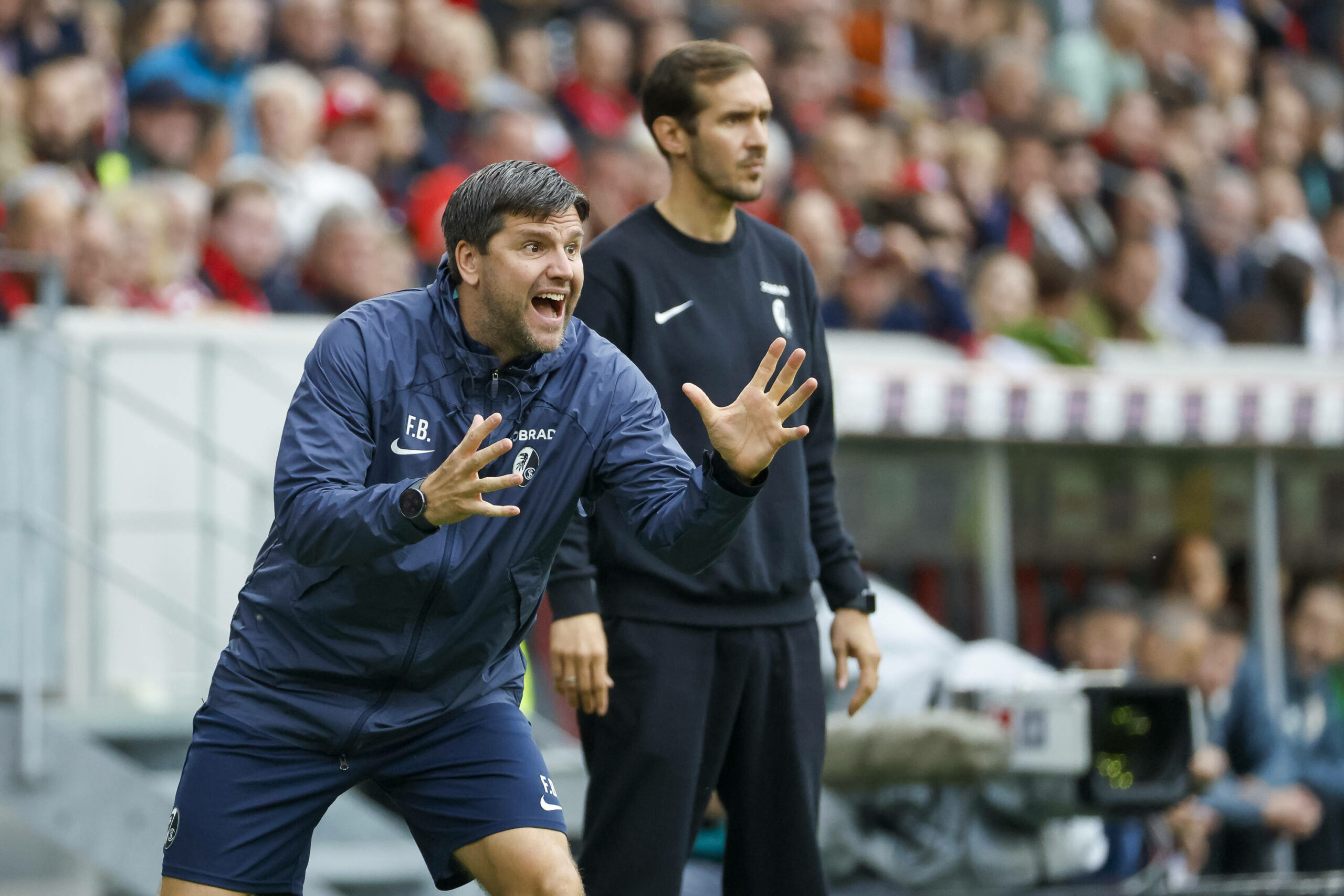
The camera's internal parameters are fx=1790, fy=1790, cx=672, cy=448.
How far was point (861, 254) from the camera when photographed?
891 centimetres

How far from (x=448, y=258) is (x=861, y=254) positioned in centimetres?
573

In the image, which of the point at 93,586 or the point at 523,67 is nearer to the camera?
the point at 93,586

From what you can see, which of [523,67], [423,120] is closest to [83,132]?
[423,120]

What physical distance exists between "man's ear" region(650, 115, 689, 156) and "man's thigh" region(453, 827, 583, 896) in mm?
1595

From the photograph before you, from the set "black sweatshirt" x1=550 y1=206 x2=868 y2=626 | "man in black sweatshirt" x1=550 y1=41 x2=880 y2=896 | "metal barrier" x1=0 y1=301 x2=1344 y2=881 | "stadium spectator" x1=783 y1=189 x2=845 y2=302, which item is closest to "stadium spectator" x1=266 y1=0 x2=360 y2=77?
"metal barrier" x1=0 y1=301 x2=1344 y2=881

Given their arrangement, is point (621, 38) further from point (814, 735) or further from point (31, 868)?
point (814, 735)

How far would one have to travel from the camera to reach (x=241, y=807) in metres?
3.25

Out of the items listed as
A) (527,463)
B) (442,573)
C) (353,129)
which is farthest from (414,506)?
(353,129)

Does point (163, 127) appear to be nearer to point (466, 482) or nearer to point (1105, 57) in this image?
point (466, 482)

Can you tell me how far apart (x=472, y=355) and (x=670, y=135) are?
1020 mm

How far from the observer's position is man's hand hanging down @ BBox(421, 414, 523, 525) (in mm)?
2873

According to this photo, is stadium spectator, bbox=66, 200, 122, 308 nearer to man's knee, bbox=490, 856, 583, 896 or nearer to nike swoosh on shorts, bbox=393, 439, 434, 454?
nike swoosh on shorts, bbox=393, 439, 434, 454

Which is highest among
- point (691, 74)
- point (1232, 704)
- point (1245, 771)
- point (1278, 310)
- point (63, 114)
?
point (63, 114)

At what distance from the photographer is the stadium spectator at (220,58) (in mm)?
8008
